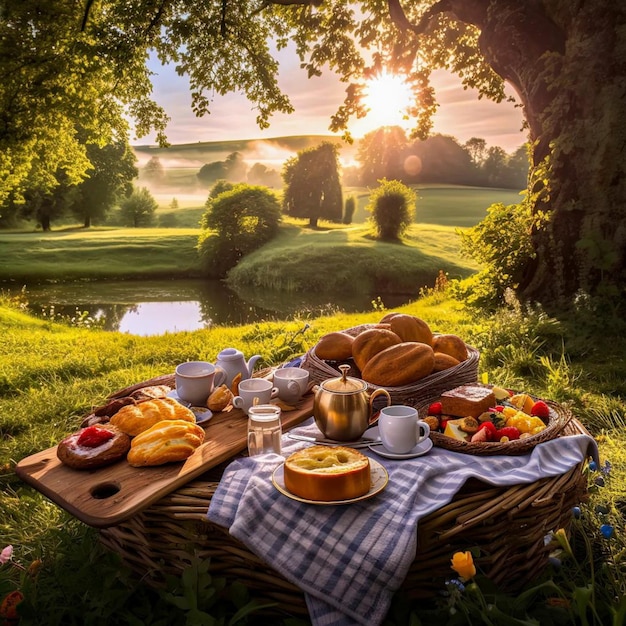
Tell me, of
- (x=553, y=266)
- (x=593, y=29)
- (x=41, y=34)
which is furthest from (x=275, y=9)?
(x=553, y=266)

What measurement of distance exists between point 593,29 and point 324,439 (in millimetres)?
6927

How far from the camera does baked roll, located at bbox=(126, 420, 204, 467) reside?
2.24m

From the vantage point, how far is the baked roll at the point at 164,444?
7.34 ft

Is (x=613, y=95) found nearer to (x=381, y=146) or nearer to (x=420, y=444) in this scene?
(x=420, y=444)

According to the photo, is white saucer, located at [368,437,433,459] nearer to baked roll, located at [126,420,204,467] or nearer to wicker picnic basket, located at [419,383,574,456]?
wicker picnic basket, located at [419,383,574,456]

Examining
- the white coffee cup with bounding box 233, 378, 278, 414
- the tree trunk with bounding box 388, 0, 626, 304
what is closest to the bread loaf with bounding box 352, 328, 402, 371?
the white coffee cup with bounding box 233, 378, 278, 414

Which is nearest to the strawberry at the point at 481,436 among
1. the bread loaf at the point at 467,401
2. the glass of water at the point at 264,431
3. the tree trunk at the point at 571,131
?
the bread loaf at the point at 467,401

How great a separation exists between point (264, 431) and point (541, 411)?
143cm

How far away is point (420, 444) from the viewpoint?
2357mm

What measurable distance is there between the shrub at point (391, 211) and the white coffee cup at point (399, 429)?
26.7 m

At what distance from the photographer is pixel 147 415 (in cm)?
254

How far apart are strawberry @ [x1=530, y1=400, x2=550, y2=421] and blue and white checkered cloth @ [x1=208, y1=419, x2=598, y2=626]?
54 centimetres

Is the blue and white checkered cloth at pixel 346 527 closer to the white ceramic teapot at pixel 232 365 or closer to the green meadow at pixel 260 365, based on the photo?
the green meadow at pixel 260 365

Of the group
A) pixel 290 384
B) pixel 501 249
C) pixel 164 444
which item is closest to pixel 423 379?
pixel 290 384
